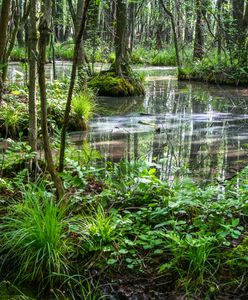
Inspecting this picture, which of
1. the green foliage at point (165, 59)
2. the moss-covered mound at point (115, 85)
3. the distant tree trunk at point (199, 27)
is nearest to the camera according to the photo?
the distant tree trunk at point (199, 27)

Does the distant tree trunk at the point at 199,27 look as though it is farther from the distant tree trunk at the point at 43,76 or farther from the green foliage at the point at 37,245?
the green foliage at the point at 37,245

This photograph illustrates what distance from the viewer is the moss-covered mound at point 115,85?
14.6 m

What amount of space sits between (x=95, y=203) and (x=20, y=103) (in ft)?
17.9

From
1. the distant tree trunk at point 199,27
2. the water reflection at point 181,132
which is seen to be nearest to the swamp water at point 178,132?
the water reflection at point 181,132

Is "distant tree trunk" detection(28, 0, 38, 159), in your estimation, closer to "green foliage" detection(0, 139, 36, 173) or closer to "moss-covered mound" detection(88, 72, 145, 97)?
"green foliage" detection(0, 139, 36, 173)

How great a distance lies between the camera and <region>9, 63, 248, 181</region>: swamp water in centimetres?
664

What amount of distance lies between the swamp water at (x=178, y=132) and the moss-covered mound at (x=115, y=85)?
40 cm

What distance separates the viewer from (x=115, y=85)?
48.1ft

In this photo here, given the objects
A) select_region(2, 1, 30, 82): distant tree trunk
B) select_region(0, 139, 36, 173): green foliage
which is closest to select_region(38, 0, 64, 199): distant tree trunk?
select_region(0, 139, 36, 173): green foliage

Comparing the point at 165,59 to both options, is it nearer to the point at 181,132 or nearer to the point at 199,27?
the point at 199,27

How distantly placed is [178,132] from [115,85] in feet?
19.5

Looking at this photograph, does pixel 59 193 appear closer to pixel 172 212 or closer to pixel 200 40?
pixel 172 212

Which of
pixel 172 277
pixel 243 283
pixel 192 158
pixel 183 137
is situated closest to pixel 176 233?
pixel 172 277

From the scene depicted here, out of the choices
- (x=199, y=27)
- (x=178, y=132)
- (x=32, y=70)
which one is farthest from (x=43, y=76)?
(x=199, y=27)
